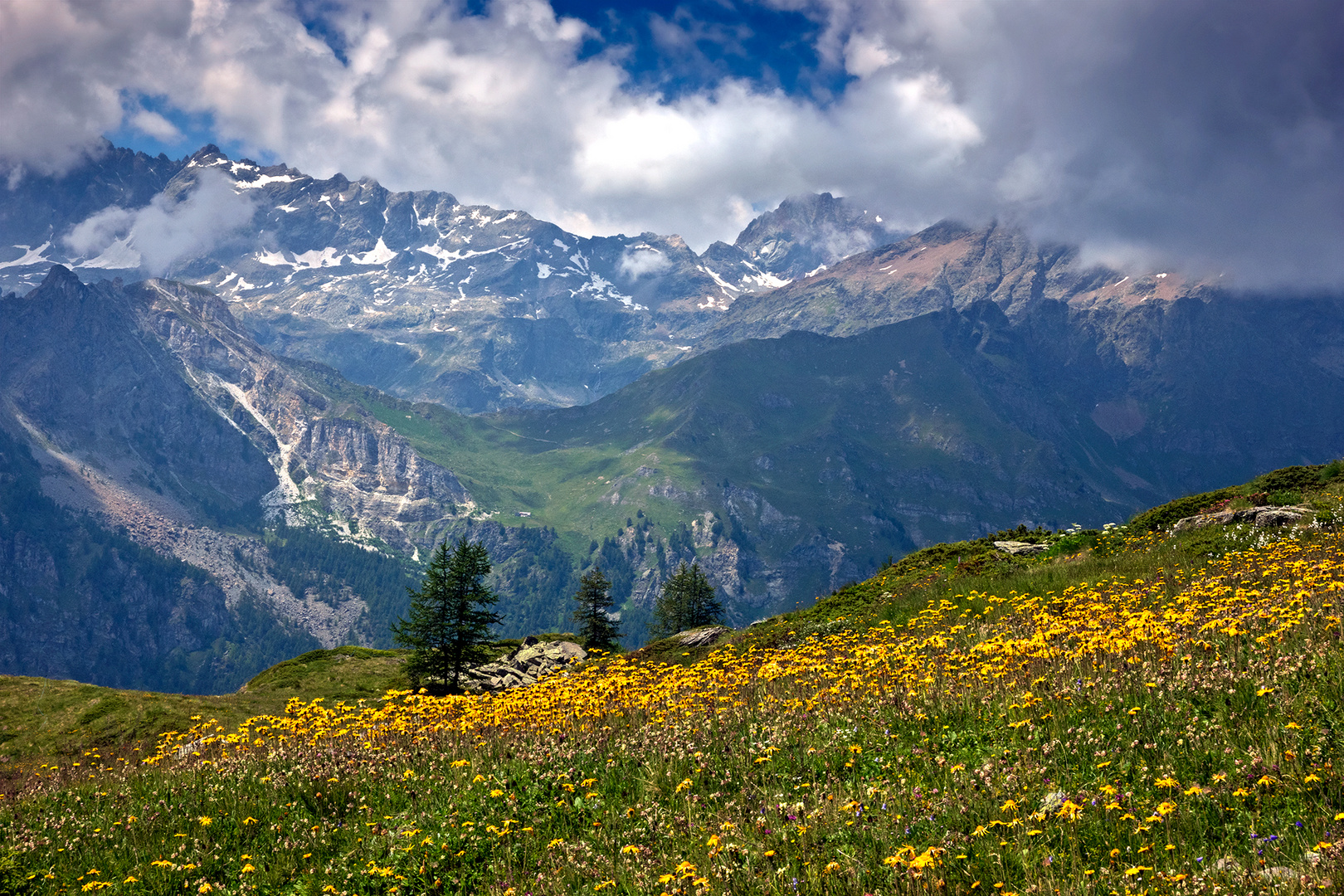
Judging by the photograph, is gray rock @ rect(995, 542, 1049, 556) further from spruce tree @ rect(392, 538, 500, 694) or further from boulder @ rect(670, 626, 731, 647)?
spruce tree @ rect(392, 538, 500, 694)

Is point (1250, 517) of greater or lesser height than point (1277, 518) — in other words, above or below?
above

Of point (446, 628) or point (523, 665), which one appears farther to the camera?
point (523, 665)

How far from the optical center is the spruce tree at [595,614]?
2985 inches

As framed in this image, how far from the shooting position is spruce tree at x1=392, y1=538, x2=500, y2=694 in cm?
4238

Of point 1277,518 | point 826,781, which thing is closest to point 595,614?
point 1277,518

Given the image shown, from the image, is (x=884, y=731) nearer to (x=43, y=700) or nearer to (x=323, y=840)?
(x=323, y=840)

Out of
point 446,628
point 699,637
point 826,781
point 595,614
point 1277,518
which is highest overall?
point 1277,518

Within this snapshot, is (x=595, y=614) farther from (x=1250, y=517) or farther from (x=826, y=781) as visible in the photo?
(x=826, y=781)

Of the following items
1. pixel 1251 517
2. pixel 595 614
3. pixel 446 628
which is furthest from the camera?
pixel 595 614

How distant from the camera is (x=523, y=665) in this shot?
44.8 metres

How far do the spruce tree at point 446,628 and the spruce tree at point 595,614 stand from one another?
93.3 ft

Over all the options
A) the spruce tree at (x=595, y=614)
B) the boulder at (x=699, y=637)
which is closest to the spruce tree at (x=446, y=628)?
the boulder at (x=699, y=637)

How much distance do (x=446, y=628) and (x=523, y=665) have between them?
5016 mm

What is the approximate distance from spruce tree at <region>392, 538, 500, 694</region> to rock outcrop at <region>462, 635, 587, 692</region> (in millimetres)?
909
